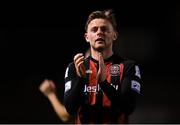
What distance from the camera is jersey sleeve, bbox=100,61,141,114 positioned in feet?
15.5

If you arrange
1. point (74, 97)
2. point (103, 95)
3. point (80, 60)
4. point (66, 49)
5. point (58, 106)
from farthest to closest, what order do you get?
1. point (66, 49)
2. point (58, 106)
3. point (103, 95)
4. point (74, 97)
5. point (80, 60)

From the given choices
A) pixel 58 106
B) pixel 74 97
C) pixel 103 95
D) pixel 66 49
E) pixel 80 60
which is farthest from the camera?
pixel 66 49

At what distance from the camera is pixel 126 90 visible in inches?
190

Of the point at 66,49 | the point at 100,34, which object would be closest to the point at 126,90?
the point at 100,34

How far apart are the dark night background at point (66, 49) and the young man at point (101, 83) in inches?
203

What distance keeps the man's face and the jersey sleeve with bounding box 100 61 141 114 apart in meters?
0.29

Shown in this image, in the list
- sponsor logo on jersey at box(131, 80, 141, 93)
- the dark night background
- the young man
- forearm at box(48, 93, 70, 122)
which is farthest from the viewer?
the dark night background

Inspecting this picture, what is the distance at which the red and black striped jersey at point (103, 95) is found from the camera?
15.6 feet

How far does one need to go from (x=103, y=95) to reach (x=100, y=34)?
0.49 meters

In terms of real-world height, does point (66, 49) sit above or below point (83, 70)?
above

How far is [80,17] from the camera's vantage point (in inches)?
427

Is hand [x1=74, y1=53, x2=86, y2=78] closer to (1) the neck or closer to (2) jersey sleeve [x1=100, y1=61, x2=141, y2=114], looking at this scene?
(2) jersey sleeve [x1=100, y1=61, x2=141, y2=114]

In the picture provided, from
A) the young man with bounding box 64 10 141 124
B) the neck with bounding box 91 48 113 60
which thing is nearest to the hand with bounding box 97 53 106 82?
the young man with bounding box 64 10 141 124

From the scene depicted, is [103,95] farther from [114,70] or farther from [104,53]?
[104,53]
